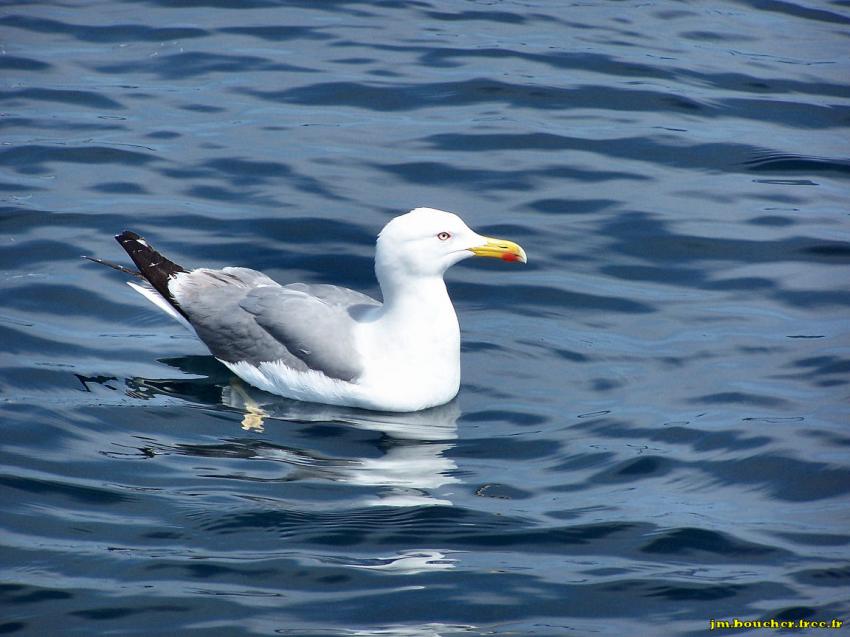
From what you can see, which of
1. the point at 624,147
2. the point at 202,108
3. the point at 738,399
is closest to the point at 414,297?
the point at 738,399

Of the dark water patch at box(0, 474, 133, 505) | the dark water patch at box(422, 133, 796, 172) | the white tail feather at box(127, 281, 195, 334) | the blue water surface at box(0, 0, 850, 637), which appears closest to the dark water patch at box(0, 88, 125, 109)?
the blue water surface at box(0, 0, 850, 637)

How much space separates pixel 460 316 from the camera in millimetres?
9844

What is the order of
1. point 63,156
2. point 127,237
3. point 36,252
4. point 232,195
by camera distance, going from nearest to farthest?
point 127,237 < point 36,252 < point 232,195 < point 63,156

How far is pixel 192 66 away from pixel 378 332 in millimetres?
6880

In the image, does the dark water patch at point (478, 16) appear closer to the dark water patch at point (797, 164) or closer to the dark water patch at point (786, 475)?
the dark water patch at point (797, 164)

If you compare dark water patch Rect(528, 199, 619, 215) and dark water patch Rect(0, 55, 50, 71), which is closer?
dark water patch Rect(528, 199, 619, 215)

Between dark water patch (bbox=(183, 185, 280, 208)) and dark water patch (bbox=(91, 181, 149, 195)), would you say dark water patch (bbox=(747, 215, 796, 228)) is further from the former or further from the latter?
dark water patch (bbox=(91, 181, 149, 195))

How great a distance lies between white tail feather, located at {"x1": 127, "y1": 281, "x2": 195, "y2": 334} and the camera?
938 cm

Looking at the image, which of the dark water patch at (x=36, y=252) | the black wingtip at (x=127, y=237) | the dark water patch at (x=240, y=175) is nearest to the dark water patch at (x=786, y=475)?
the black wingtip at (x=127, y=237)

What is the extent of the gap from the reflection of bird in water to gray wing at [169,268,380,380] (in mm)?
250

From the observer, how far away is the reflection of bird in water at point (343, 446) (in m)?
7.34

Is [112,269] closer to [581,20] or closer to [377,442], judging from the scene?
[377,442]

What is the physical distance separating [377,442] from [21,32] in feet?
31.0

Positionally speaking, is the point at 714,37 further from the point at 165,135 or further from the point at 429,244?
the point at 429,244
